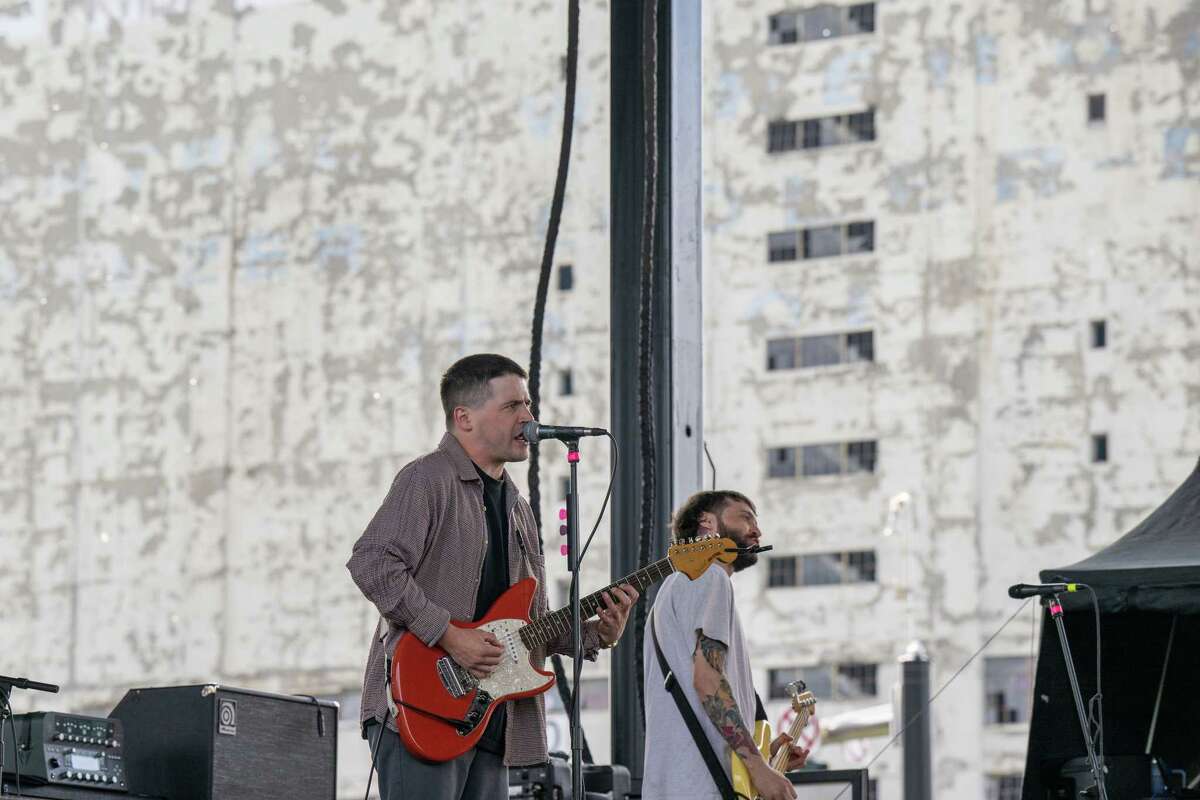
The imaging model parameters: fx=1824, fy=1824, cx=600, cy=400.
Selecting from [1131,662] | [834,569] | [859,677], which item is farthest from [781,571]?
[1131,662]

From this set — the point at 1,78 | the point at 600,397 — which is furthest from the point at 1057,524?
the point at 1,78

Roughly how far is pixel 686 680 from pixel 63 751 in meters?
1.26

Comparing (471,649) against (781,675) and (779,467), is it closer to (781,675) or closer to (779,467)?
(781,675)

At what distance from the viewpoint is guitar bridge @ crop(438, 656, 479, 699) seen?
3.44 meters

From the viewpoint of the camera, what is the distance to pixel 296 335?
141 feet

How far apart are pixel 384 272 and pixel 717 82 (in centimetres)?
883

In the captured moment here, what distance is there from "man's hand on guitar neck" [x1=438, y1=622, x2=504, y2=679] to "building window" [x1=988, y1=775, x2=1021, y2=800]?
33626 millimetres

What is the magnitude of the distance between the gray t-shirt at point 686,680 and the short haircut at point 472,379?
58 cm

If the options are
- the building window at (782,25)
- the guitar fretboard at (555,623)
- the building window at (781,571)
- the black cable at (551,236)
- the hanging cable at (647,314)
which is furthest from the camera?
the building window at (782,25)

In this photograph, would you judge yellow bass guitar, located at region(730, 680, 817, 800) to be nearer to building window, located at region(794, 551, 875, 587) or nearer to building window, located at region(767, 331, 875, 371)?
building window, located at region(794, 551, 875, 587)

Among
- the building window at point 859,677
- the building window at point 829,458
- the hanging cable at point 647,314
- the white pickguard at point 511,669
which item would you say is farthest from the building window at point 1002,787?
the white pickguard at point 511,669

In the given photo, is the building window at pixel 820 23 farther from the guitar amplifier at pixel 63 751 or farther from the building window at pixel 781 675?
the guitar amplifier at pixel 63 751

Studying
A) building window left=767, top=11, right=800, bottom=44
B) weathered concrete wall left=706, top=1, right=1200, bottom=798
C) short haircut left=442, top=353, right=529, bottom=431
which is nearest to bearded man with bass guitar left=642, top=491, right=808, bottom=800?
short haircut left=442, top=353, right=529, bottom=431

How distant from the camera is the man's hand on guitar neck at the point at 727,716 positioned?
12.0 ft
